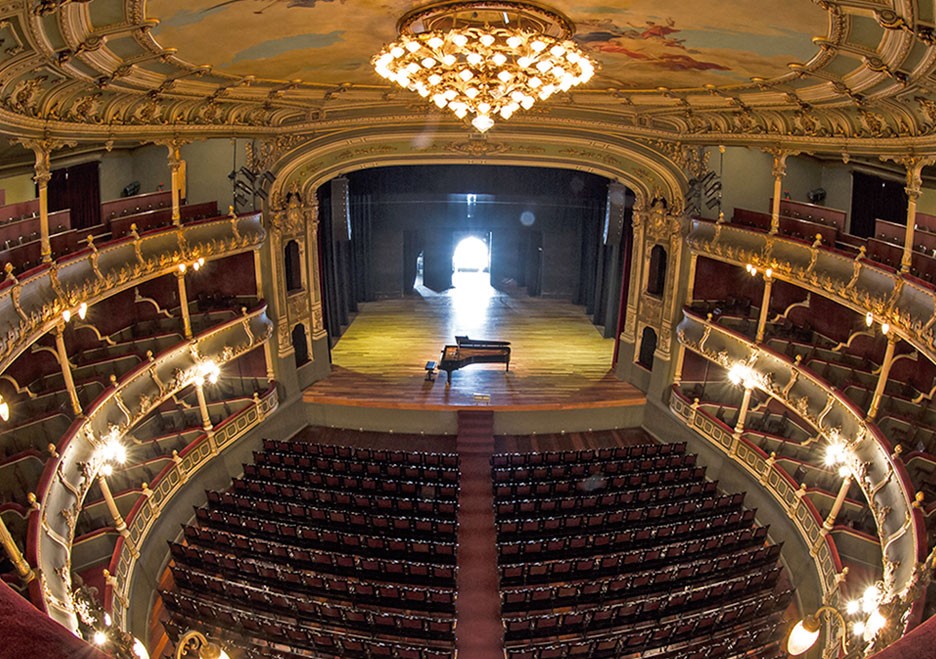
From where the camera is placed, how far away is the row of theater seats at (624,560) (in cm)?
1044

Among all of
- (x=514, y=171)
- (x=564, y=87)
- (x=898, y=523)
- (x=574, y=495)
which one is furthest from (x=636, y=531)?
(x=514, y=171)

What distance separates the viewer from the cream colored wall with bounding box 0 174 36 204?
44.6 ft

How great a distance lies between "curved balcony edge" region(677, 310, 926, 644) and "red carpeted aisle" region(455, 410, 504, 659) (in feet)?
17.5

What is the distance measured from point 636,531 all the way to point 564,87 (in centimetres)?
825

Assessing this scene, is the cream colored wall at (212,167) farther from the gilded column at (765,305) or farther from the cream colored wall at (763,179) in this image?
the gilded column at (765,305)

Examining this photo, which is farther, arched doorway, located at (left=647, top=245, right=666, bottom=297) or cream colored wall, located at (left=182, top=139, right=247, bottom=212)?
arched doorway, located at (left=647, top=245, right=666, bottom=297)

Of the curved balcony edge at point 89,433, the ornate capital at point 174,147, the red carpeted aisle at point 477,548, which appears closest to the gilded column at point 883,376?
the red carpeted aisle at point 477,548

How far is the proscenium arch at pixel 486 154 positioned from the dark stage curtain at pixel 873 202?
14.5 ft

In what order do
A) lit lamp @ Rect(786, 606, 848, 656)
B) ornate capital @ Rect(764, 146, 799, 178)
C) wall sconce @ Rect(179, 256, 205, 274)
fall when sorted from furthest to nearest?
1. wall sconce @ Rect(179, 256, 205, 274)
2. ornate capital @ Rect(764, 146, 799, 178)
3. lit lamp @ Rect(786, 606, 848, 656)

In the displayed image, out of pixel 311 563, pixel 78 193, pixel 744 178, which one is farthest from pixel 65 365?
pixel 744 178

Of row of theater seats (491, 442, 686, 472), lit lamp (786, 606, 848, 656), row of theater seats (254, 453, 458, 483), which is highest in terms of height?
lit lamp (786, 606, 848, 656)

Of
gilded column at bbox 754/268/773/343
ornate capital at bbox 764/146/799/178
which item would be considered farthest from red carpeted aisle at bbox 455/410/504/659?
ornate capital at bbox 764/146/799/178

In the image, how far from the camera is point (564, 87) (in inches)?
274

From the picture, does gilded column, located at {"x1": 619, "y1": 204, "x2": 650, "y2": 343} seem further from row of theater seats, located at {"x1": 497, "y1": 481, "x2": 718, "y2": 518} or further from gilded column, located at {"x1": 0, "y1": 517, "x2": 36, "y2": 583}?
gilded column, located at {"x1": 0, "y1": 517, "x2": 36, "y2": 583}
